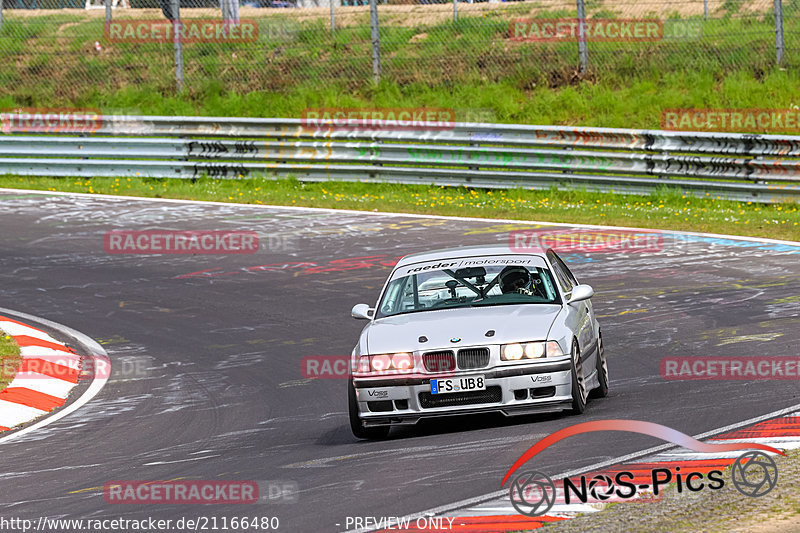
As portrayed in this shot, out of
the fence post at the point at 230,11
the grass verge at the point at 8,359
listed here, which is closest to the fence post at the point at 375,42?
the fence post at the point at 230,11

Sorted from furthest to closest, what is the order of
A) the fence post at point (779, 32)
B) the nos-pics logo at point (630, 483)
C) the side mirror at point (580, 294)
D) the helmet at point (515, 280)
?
1. the fence post at point (779, 32)
2. the helmet at point (515, 280)
3. the side mirror at point (580, 294)
4. the nos-pics logo at point (630, 483)

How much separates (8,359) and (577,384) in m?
6.17

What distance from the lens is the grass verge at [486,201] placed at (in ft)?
60.7

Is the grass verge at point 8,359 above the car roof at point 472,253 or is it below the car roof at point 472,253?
below

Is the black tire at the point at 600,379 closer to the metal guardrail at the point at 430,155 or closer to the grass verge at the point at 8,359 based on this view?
the grass verge at the point at 8,359

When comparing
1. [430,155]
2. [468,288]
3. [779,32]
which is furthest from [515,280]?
[779,32]

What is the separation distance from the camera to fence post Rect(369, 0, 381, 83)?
80.1 feet

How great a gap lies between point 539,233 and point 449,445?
1011cm

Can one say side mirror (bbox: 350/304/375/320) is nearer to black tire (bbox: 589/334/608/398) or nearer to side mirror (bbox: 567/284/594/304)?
side mirror (bbox: 567/284/594/304)

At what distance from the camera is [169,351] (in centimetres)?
1234

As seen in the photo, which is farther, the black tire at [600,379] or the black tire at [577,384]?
the black tire at [600,379]

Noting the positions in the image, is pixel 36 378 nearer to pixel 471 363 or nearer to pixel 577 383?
pixel 471 363

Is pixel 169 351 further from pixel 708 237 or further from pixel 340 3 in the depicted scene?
pixel 340 3

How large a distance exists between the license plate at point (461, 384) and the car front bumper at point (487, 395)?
0.02 meters
